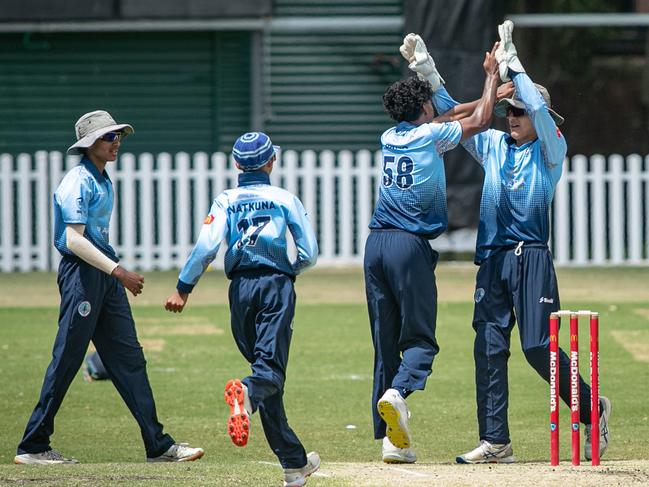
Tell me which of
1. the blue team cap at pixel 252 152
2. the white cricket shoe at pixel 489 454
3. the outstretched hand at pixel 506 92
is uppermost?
the outstretched hand at pixel 506 92

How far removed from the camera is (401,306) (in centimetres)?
844

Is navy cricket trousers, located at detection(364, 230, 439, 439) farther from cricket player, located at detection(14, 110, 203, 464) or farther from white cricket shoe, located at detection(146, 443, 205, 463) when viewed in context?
cricket player, located at detection(14, 110, 203, 464)

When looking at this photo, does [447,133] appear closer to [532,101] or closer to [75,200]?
[532,101]

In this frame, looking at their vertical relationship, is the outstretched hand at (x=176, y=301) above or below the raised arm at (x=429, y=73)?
below

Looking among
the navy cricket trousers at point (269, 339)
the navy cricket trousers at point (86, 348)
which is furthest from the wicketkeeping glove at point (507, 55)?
the navy cricket trousers at point (86, 348)

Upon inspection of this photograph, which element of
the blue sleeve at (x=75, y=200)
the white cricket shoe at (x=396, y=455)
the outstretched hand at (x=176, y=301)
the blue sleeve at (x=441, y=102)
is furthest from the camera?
the blue sleeve at (x=441, y=102)

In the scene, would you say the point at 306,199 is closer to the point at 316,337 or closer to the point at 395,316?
the point at 316,337

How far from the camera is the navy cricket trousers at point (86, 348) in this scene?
8.56 meters

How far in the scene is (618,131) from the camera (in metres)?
30.8

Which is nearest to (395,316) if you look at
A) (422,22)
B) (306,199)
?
(306,199)

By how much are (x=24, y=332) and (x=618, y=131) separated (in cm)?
1928

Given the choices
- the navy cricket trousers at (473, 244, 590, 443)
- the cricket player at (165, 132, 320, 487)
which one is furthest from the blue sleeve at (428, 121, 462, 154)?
the cricket player at (165, 132, 320, 487)

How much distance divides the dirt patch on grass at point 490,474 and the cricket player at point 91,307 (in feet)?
4.40

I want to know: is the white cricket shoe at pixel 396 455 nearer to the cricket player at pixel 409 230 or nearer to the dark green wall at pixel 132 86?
the cricket player at pixel 409 230
